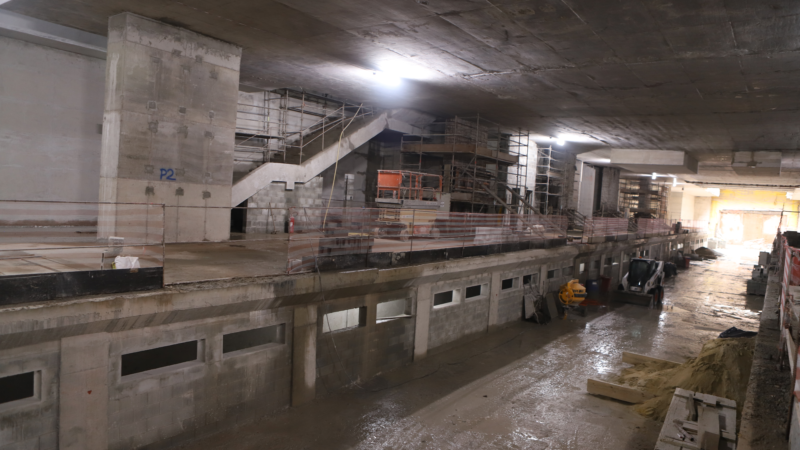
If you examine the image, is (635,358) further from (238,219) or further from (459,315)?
(238,219)

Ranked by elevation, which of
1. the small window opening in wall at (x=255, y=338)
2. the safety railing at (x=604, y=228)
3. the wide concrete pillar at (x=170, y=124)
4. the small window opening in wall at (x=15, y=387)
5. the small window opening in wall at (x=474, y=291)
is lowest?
the small window opening in wall at (x=15, y=387)

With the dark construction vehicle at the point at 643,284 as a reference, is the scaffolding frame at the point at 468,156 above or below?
above

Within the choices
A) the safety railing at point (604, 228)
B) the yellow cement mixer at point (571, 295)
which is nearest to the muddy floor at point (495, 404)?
the yellow cement mixer at point (571, 295)

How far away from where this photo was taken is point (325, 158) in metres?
20.3

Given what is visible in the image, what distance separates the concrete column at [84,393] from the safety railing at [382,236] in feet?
12.2

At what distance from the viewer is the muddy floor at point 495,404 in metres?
9.73

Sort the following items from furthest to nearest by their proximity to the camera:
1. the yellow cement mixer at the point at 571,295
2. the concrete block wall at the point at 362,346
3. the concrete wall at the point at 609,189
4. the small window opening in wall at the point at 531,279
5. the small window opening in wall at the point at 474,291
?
1. the concrete wall at the point at 609,189
2. the yellow cement mixer at the point at 571,295
3. the small window opening in wall at the point at 531,279
4. the small window opening in wall at the point at 474,291
5. the concrete block wall at the point at 362,346

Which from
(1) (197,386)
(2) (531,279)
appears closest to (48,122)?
→ (1) (197,386)

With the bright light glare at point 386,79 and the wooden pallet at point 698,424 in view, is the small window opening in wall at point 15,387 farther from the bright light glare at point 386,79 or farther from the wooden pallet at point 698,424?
the bright light glare at point 386,79

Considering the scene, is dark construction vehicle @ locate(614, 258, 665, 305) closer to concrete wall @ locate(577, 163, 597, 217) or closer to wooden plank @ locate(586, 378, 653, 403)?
concrete wall @ locate(577, 163, 597, 217)

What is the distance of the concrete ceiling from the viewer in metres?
Result: 10.2

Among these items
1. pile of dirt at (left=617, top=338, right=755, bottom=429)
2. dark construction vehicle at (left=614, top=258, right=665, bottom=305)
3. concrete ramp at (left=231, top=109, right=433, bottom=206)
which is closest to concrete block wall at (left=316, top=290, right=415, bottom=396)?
pile of dirt at (left=617, top=338, right=755, bottom=429)

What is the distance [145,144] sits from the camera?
1268 cm

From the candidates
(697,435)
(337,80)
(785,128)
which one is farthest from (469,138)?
(697,435)
